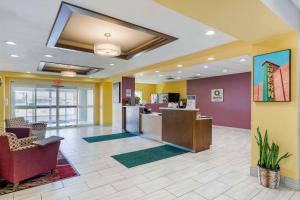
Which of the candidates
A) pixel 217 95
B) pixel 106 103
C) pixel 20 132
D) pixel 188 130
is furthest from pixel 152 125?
pixel 106 103

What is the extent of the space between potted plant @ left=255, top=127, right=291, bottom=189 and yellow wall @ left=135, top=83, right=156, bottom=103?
33.3 ft

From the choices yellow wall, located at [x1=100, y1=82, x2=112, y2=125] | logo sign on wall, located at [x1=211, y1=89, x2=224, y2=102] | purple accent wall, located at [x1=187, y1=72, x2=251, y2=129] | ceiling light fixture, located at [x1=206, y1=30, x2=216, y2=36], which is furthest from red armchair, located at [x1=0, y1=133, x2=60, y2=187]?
logo sign on wall, located at [x1=211, y1=89, x2=224, y2=102]

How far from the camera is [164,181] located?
3.00m

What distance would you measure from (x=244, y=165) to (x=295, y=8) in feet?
9.74

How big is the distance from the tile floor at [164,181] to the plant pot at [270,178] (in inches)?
3.6

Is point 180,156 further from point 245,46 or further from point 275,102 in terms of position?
point 245,46

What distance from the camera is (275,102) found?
2.85m

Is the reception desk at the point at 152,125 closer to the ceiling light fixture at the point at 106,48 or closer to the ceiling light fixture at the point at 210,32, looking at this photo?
the ceiling light fixture at the point at 106,48

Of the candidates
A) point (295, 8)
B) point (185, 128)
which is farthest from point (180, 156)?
point (295, 8)

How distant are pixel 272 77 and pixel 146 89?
33.7 ft

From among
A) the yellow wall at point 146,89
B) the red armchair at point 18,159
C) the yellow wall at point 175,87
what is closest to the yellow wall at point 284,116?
the red armchair at point 18,159

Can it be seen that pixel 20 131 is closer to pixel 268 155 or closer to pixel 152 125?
pixel 152 125

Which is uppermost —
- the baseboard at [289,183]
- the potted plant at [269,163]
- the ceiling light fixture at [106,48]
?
the ceiling light fixture at [106,48]

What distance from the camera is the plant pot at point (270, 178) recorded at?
2.71 meters
